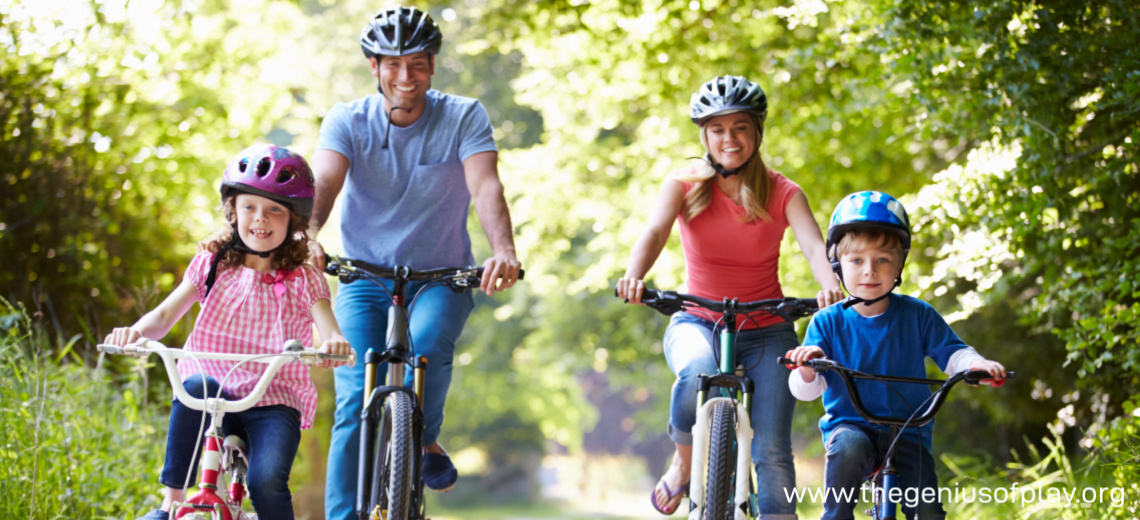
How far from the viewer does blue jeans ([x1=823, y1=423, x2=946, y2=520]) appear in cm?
344

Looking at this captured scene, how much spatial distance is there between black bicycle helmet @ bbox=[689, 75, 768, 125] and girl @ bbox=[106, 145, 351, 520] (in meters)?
1.83

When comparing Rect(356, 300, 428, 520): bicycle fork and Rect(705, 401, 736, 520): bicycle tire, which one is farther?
Rect(356, 300, 428, 520): bicycle fork

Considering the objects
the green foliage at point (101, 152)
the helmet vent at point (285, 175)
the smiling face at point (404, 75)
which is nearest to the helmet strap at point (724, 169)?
the smiling face at point (404, 75)

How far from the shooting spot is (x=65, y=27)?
29.1ft

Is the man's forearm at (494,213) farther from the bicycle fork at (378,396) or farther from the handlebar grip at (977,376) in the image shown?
the handlebar grip at (977,376)

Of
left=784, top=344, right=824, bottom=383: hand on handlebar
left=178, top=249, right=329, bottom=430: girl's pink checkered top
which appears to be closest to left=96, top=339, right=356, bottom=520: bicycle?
left=178, top=249, right=329, bottom=430: girl's pink checkered top

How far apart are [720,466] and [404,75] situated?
2.26 m

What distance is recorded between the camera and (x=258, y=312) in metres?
3.74

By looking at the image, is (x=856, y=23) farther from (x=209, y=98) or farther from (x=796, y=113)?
(x=209, y=98)

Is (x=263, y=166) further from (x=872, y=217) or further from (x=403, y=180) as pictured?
(x=872, y=217)

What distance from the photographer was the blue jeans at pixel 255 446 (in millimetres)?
3447

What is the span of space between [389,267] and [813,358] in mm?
1865

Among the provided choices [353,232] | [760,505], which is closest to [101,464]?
[353,232]

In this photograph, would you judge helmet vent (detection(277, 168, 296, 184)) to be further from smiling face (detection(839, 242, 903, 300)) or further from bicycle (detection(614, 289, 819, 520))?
smiling face (detection(839, 242, 903, 300))
